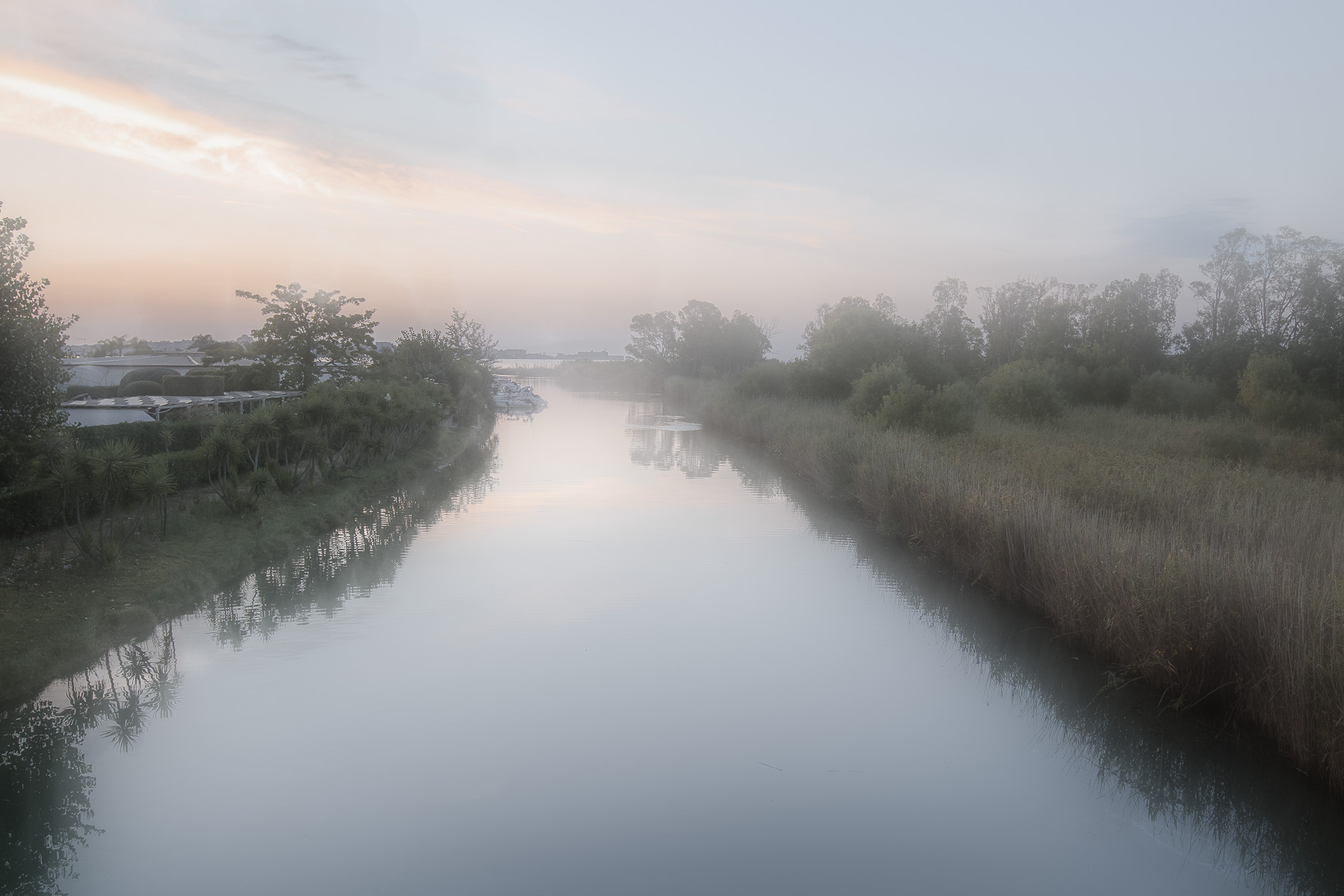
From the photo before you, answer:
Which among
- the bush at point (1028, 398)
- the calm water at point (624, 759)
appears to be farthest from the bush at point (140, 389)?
the bush at point (1028, 398)

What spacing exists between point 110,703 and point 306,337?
64.3 feet

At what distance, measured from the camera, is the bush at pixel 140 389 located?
23969 mm

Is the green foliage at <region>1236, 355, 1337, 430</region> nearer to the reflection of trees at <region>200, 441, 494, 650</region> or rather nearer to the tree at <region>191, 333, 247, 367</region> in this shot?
the reflection of trees at <region>200, 441, 494, 650</region>

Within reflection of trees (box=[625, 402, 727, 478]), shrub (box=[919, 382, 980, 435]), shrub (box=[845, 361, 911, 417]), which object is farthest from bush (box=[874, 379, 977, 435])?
reflection of trees (box=[625, 402, 727, 478])

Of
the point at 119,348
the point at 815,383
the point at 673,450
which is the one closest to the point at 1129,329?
the point at 815,383

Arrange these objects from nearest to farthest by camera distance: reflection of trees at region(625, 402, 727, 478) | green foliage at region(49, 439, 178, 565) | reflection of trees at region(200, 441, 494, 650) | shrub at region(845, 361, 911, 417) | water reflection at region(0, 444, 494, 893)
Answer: water reflection at region(0, 444, 494, 893)
green foliage at region(49, 439, 178, 565)
reflection of trees at region(200, 441, 494, 650)
reflection of trees at region(625, 402, 727, 478)
shrub at region(845, 361, 911, 417)

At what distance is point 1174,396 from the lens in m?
26.9

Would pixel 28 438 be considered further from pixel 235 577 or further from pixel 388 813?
pixel 388 813

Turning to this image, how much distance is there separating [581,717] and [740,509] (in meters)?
9.54

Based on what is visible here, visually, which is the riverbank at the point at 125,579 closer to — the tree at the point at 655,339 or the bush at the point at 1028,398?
the bush at the point at 1028,398

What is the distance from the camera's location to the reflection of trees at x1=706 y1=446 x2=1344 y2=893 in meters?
4.61

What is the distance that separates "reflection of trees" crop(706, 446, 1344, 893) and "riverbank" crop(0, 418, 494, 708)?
7.93 m

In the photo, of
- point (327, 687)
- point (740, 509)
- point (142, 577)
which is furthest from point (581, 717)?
point (740, 509)

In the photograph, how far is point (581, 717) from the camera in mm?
6121
